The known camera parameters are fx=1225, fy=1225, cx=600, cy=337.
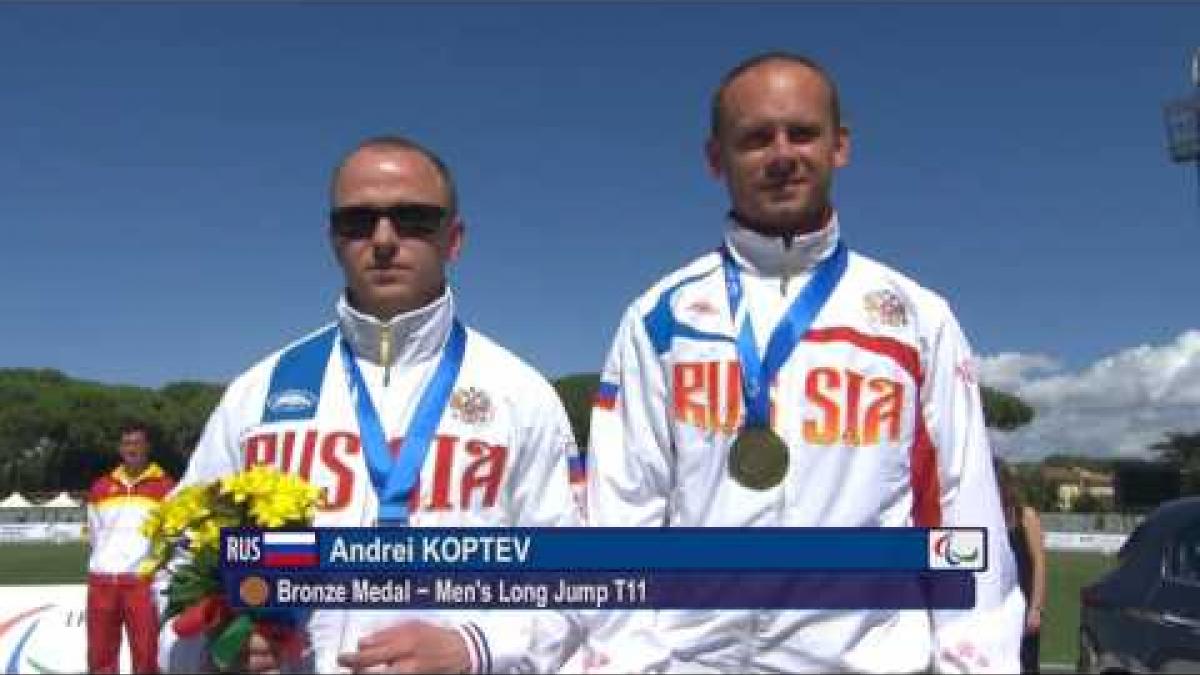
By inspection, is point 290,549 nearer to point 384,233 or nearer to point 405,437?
point 405,437

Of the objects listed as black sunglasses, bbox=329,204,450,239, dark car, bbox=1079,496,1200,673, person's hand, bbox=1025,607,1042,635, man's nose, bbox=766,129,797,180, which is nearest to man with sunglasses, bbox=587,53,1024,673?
man's nose, bbox=766,129,797,180

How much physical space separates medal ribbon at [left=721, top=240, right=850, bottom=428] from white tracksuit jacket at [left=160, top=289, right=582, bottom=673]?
0.65m

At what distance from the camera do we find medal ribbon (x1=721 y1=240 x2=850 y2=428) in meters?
2.77

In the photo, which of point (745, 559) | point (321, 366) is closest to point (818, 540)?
point (745, 559)

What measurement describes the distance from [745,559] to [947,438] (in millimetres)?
553

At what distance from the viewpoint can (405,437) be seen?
3.12 m

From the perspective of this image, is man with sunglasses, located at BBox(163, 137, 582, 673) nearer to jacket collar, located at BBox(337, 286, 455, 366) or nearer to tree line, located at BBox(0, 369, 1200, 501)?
jacket collar, located at BBox(337, 286, 455, 366)

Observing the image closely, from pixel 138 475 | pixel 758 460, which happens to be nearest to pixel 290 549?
pixel 758 460

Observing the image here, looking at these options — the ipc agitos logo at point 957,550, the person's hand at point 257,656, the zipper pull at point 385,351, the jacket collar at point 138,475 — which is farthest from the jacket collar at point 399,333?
the jacket collar at point 138,475

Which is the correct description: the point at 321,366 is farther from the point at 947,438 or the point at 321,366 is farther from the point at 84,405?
the point at 84,405

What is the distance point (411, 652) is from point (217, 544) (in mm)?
529

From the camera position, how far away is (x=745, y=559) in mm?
2719

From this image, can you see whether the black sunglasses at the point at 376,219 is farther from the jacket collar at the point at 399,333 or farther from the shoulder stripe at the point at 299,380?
the shoulder stripe at the point at 299,380

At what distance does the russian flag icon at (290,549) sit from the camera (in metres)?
2.87
